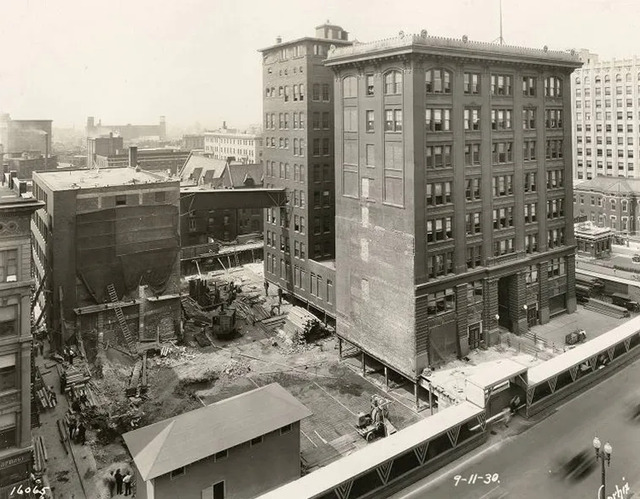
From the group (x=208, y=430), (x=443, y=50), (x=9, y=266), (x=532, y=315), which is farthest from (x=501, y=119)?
(x=9, y=266)

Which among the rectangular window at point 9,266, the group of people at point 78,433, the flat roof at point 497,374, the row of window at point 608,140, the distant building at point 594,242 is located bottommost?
the group of people at point 78,433

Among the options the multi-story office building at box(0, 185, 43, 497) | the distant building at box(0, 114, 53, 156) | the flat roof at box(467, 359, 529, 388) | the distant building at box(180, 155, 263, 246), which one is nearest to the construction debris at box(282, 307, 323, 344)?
the flat roof at box(467, 359, 529, 388)

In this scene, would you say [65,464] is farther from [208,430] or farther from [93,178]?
[93,178]

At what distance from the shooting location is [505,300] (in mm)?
53438

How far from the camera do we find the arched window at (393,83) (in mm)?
43969

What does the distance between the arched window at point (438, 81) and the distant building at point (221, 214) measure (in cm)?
5321

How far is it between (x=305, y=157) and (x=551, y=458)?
41.3 meters

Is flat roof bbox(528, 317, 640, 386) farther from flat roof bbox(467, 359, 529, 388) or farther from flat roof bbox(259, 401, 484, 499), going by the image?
flat roof bbox(259, 401, 484, 499)

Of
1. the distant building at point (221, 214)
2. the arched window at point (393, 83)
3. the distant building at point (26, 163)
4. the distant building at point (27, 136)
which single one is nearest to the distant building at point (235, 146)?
the distant building at point (221, 214)

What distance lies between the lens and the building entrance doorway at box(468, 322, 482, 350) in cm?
4866

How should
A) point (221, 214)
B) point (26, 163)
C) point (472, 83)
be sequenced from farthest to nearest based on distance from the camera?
point (26, 163), point (221, 214), point (472, 83)

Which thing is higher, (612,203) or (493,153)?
(493,153)

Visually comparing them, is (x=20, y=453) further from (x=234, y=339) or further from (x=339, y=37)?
(x=339, y=37)

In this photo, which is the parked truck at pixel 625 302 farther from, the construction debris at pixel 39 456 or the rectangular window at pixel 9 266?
the rectangular window at pixel 9 266
